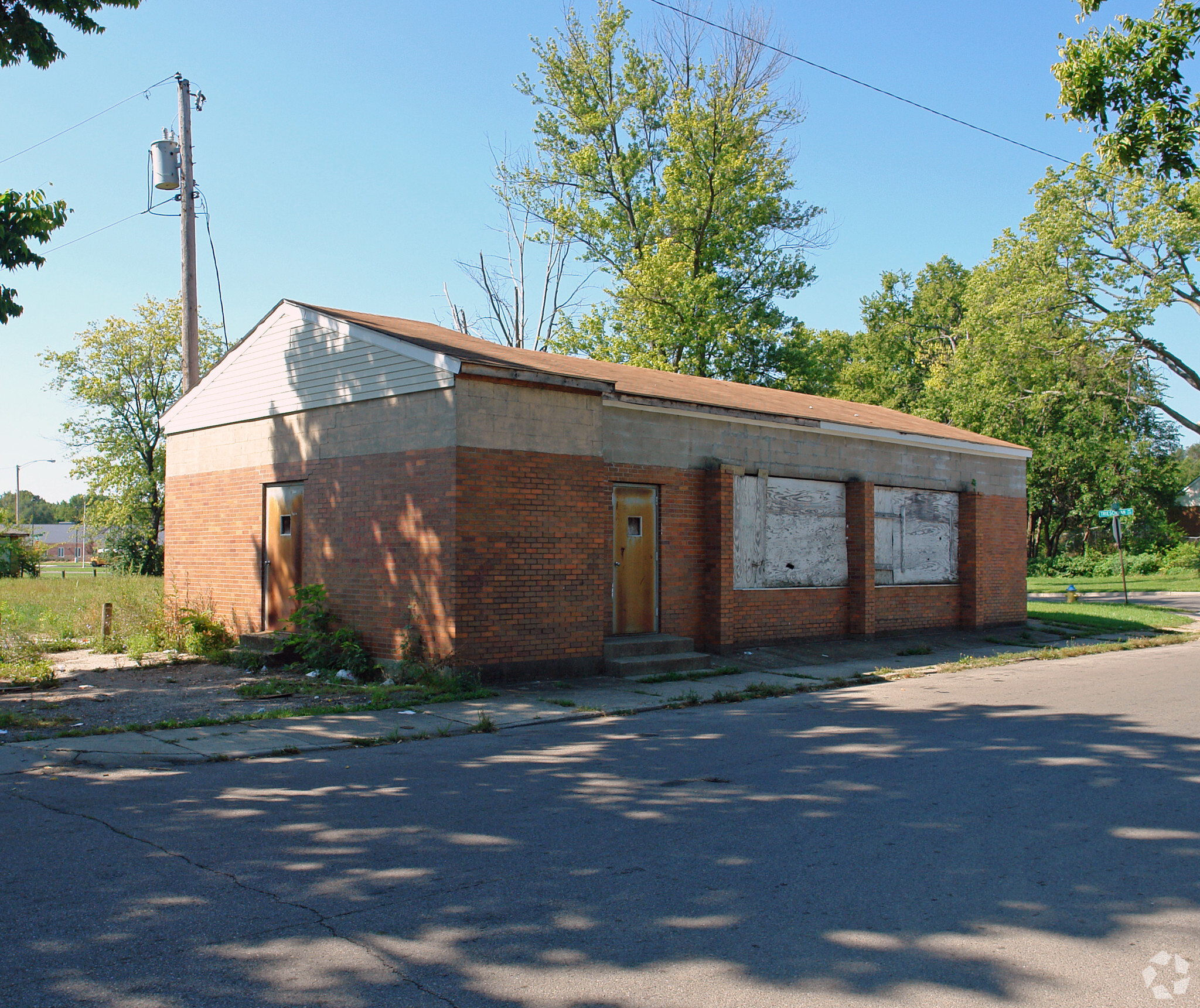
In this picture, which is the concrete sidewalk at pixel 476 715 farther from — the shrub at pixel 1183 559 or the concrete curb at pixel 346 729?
the shrub at pixel 1183 559

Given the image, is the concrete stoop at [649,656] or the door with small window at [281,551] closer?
the concrete stoop at [649,656]

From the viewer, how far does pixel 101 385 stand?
42.9 metres

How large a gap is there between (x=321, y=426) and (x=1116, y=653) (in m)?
14.3

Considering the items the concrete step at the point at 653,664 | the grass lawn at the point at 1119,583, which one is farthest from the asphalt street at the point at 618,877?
the grass lawn at the point at 1119,583

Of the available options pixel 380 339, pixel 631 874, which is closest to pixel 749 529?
pixel 380 339

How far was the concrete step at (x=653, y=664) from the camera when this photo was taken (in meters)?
13.3

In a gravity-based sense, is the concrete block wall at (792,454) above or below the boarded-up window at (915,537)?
above

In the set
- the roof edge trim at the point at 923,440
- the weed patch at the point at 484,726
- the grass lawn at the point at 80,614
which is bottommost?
the weed patch at the point at 484,726

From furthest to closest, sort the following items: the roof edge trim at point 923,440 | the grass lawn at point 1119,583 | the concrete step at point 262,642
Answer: the grass lawn at point 1119,583, the roof edge trim at point 923,440, the concrete step at point 262,642

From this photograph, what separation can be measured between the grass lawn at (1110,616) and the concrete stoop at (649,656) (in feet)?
38.6

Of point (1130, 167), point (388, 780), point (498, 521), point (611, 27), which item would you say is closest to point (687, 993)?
point (388, 780)

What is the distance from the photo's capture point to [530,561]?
12.6 m

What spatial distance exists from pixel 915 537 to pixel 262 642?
12449 mm

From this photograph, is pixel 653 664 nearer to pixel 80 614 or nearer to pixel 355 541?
pixel 355 541
